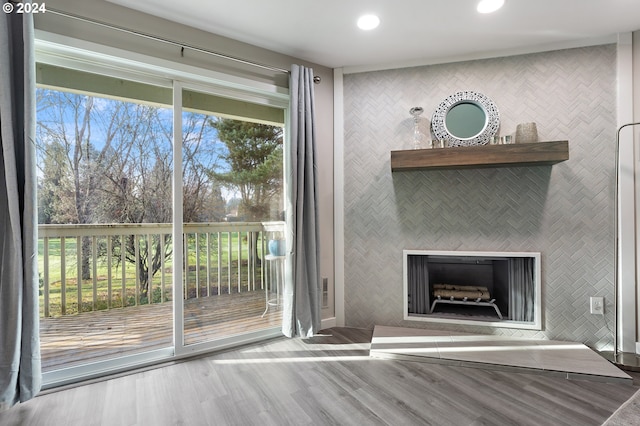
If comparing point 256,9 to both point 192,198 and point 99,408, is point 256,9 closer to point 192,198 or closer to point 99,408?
point 192,198

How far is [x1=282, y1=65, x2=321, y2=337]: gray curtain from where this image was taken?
A: 2.65 meters

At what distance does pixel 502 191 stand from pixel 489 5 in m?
1.38

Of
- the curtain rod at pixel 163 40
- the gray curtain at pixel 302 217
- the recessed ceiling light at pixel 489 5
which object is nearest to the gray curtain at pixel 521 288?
the gray curtain at pixel 302 217

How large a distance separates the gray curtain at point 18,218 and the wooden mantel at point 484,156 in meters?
2.36

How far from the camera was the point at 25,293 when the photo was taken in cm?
173

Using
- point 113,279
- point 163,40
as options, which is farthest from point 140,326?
Answer: point 163,40

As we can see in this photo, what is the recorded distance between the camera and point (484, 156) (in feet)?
7.87

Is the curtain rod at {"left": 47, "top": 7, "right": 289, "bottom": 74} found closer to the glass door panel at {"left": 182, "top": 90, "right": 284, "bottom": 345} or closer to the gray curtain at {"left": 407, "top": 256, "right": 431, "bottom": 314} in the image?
the glass door panel at {"left": 182, "top": 90, "right": 284, "bottom": 345}

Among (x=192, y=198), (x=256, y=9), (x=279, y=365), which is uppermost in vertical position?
(x=256, y=9)

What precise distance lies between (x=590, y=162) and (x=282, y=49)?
8.66 feet

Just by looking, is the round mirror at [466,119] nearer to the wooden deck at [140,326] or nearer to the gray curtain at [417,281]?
the gray curtain at [417,281]

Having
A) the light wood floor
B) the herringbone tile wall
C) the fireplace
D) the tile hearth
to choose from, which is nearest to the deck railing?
the light wood floor

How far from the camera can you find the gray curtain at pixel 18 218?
1.67 metres

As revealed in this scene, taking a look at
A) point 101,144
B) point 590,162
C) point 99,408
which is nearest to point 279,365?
point 99,408
